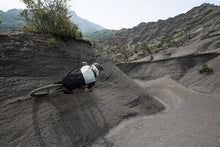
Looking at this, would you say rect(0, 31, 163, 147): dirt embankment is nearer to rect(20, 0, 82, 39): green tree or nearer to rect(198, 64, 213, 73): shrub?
rect(20, 0, 82, 39): green tree

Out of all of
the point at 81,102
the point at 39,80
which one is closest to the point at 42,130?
the point at 81,102

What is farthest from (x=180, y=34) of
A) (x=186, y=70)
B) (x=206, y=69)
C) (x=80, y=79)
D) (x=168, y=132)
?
(x=80, y=79)

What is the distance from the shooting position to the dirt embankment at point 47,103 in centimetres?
257

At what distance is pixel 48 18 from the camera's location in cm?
456

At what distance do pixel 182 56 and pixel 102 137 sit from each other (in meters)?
19.5

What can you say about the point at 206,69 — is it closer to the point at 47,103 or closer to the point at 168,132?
the point at 168,132

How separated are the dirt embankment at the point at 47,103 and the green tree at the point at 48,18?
0.59 m

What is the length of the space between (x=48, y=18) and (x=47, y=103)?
3805mm

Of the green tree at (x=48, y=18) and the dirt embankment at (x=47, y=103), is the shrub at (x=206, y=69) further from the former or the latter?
the green tree at (x=48, y=18)

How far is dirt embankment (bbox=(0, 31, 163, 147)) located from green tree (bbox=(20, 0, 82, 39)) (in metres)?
0.59

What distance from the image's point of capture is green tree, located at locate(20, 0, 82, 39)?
4.29 m

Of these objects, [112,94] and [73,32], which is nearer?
[112,94]

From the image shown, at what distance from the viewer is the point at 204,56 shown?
50.3 feet

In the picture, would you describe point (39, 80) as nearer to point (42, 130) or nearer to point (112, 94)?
point (42, 130)
